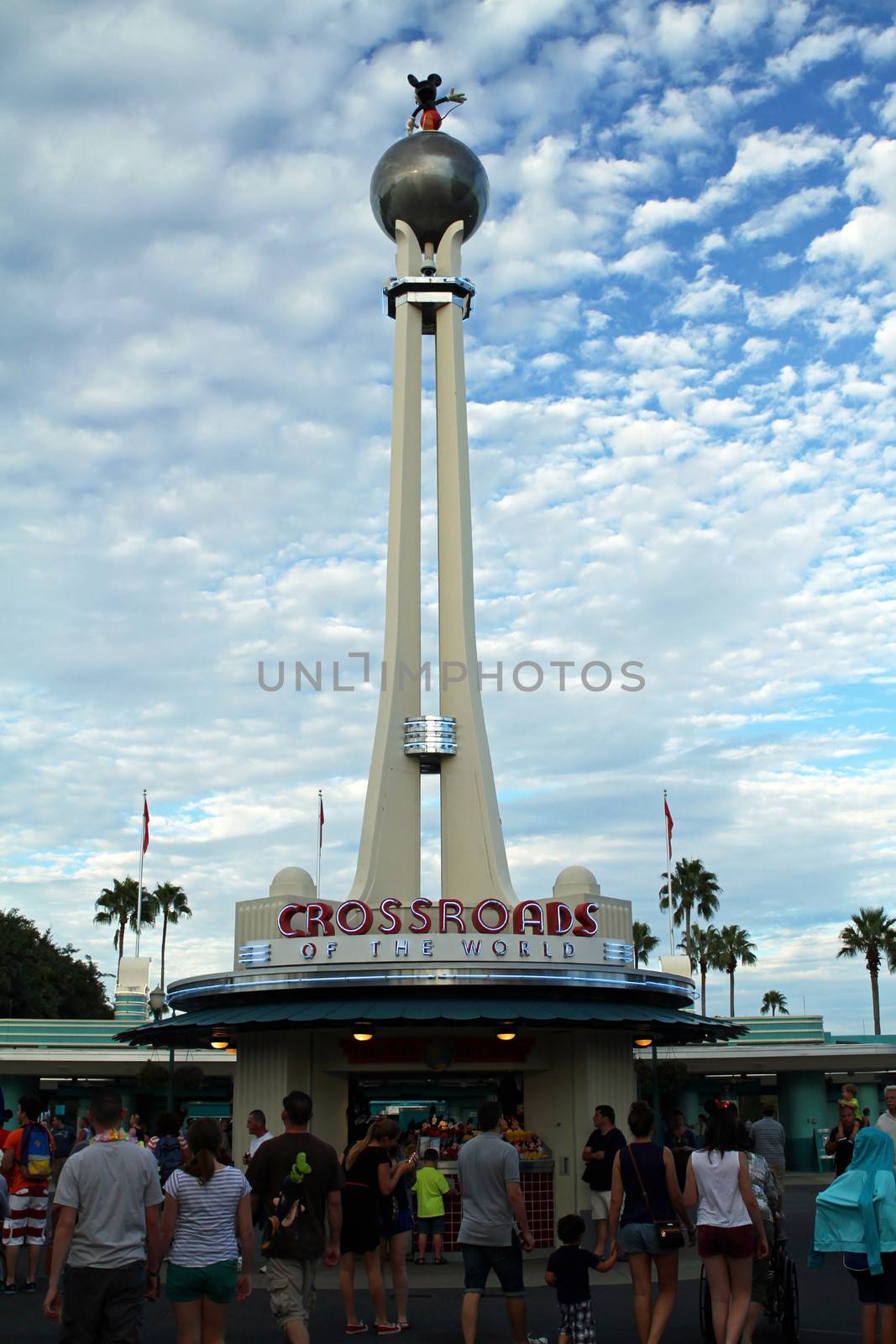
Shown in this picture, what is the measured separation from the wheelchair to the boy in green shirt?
254 inches

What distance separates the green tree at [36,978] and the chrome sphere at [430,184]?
4443cm

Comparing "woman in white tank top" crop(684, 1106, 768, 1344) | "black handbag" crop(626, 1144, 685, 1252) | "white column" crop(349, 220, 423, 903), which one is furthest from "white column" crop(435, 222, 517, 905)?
"woman in white tank top" crop(684, 1106, 768, 1344)

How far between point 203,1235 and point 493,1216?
291 centimetres

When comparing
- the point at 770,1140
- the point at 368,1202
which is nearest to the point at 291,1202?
the point at 368,1202

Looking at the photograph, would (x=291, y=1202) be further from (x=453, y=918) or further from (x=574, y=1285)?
(x=453, y=918)

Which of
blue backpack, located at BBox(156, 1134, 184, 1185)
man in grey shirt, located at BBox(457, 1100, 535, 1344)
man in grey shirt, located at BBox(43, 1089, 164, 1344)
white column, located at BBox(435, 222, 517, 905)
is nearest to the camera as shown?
man in grey shirt, located at BBox(43, 1089, 164, 1344)

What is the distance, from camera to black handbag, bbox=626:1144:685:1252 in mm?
9836

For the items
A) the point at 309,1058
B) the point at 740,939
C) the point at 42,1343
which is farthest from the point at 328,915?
the point at 740,939

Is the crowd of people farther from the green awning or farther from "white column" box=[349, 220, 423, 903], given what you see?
"white column" box=[349, 220, 423, 903]

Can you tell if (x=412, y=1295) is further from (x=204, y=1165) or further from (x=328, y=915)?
(x=328, y=915)

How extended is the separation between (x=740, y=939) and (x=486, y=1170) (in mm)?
77289

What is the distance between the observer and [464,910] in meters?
27.0

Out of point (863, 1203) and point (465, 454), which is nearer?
point (863, 1203)

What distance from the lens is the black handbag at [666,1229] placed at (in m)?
9.84
